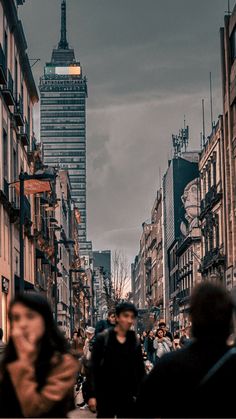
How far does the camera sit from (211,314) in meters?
4.76

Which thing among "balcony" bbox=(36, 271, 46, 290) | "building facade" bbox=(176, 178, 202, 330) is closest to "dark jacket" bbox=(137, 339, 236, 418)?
"balcony" bbox=(36, 271, 46, 290)

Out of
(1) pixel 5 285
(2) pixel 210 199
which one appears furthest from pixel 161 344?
(2) pixel 210 199

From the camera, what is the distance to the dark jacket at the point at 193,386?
4652mm

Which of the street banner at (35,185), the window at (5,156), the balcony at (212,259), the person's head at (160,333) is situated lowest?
the person's head at (160,333)

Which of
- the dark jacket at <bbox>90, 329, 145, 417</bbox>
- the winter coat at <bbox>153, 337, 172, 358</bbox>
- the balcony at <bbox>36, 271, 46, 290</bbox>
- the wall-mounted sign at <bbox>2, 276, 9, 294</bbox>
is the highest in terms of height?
the balcony at <bbox>36, 271, 46, 290</bbox>

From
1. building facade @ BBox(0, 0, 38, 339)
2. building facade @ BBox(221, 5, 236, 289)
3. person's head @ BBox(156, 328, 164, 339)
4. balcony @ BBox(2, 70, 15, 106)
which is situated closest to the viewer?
person's head @ BBox(156, 328, 164, 339)

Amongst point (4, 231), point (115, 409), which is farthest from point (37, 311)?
point (4, 231)

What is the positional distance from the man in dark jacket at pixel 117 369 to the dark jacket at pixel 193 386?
13.1 ft

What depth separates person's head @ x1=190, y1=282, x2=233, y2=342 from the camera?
15.6ft

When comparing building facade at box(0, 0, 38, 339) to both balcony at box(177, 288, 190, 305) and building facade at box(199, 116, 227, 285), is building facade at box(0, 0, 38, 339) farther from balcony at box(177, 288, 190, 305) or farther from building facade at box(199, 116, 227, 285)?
balcony at box(177, 288, 190, 305)

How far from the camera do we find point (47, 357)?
196 inches

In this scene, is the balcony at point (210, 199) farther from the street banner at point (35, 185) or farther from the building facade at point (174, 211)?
the street banner at point (35, 185)

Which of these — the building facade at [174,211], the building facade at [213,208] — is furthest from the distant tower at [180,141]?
the building facade at [213,208]

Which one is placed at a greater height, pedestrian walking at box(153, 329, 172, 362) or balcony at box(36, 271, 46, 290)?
balcony at box(36, 271, 46, 290)
